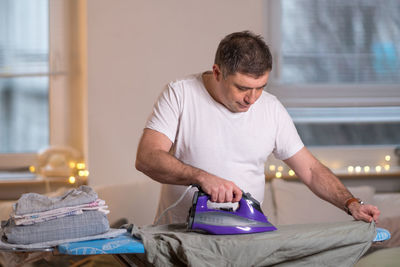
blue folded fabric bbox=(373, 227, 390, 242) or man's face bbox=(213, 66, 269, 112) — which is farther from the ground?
man's face bbox=(213, 66, 269, 112)

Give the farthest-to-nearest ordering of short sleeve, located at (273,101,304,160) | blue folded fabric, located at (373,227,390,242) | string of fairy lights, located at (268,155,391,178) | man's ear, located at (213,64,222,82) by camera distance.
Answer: string of fairy lights, located at (268,155,391,178) < short sleeve, located at (273,101,304,160) < man's ear, located at (213,64,222,82) < blue folded fabric, located at (373,227,390,242)

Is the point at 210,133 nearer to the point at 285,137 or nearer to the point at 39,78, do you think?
the point at 285,137

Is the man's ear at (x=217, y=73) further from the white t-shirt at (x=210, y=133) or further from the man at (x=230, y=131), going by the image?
the white t-shirt at (x=210, y=133)

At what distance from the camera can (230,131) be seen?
2.24m

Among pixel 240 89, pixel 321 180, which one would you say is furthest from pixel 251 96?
pixel 321 180

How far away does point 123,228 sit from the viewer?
183 cm

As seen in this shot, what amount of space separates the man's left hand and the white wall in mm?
1735

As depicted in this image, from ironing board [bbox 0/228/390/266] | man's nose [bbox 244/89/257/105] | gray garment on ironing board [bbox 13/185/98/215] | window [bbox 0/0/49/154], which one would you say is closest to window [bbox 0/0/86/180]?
window [bbox 0/0/49/154]

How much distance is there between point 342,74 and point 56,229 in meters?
2.73

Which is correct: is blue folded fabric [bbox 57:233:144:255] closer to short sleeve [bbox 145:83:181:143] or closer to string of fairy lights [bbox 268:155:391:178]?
short sleeve [bbox 145:83:181:143]

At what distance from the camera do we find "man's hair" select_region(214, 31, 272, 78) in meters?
2.06

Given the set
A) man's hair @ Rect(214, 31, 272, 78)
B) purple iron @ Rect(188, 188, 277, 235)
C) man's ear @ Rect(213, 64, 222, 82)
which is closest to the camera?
purple iron @ Rect(188, 188, 277, 235)

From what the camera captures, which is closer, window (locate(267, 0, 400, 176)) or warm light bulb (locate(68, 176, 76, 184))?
warm light bulb (locate(68, 176, 76, 184))

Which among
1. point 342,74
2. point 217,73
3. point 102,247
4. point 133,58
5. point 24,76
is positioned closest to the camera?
point 102,247
